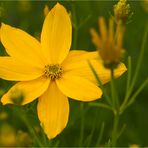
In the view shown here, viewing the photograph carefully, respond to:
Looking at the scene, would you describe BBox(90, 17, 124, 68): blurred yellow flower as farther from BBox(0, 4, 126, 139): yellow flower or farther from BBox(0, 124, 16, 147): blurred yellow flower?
BBox(0, 124, 16, 147): blurred yellow flower

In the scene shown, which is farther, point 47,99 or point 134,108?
point 134,108

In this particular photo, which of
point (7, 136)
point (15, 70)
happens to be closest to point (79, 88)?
point (15, 70)

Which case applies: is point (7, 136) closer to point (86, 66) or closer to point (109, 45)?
point (86, 66)

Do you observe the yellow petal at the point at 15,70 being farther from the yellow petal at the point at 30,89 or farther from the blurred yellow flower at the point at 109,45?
the blurred yellow flower at the point at 109,45

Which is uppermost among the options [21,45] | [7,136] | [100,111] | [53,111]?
[21,45]

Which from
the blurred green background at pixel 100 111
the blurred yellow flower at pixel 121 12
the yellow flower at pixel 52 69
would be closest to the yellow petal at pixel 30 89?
the yellow flower at pixel 52 69

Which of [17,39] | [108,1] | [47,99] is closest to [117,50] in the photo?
[47,99]

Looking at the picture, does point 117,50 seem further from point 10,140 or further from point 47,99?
point 10,140
